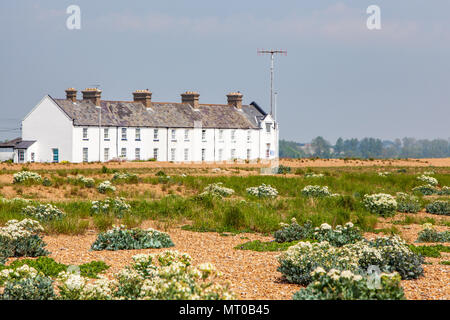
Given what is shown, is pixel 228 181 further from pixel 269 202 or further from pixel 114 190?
pixel 269 202

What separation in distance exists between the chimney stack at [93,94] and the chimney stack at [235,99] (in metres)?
17.4

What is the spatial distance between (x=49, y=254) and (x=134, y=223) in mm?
4986

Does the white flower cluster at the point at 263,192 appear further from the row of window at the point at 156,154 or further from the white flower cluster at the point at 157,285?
the row of window at the point at 156,154

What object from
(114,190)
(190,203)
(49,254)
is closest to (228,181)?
(114,190)

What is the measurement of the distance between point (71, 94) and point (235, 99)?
20145 millimetres

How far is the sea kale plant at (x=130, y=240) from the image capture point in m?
14.2

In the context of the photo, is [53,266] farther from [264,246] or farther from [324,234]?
[324,234]

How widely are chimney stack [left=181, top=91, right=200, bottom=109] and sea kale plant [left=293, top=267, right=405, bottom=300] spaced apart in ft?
216

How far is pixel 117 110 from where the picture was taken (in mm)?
66688

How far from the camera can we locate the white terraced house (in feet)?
207

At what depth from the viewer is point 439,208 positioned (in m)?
23.0

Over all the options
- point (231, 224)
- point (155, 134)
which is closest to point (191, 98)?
point (155, 134)
